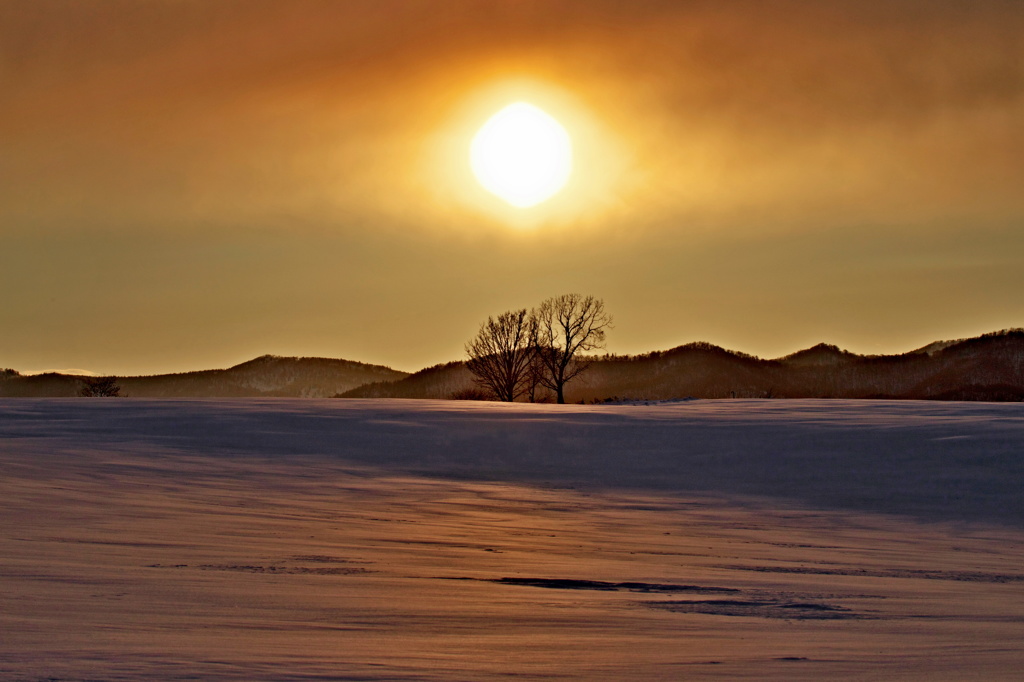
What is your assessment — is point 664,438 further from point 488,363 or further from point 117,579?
point 488,363

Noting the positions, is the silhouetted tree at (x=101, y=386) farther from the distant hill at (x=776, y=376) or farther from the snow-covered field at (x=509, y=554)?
the snow-covered field at (x=509, y=554)

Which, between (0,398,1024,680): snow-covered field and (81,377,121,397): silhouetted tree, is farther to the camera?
(81,377,121,397): silhouetted tree

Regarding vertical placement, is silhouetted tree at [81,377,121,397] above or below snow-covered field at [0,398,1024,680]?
above

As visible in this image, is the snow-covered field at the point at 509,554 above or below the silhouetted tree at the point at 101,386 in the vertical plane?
below

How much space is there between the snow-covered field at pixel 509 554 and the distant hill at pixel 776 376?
26355mm

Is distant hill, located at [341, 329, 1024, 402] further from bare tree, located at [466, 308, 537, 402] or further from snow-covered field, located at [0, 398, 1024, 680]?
snow-covered field, located at [0, 398, 1024, 680]

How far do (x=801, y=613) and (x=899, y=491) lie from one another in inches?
289

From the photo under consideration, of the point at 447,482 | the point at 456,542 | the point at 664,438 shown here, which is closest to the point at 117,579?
the point at 456,542

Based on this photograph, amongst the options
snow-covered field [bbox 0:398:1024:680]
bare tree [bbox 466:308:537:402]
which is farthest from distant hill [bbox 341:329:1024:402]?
snow-covered field [bbox 0:398:1024:680]

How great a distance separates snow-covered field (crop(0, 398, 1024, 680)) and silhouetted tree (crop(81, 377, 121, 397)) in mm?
33318

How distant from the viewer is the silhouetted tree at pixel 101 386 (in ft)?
152

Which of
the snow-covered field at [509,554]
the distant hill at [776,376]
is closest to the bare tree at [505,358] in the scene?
the distant hill at [776,376]

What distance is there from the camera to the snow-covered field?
3.81 meters

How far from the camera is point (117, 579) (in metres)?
4.74
